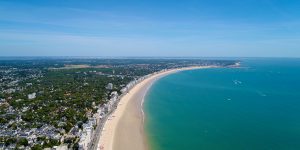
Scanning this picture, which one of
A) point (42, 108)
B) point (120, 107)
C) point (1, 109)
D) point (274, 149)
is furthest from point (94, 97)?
point (274, 149)

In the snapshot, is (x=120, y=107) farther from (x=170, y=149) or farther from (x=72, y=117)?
(x=170, y=149)

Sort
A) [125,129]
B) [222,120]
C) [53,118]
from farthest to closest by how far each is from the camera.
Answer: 1. [222,120]
2. [53,118]
3. [125,129]

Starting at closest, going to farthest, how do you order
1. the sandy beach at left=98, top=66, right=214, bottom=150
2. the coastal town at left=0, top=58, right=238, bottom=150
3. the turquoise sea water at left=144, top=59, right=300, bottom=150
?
1. the coastal town at left=0, top=58, right=238, bottom=150
2. the sandy beach at left=98, top=66, right=214, bottom=150
3. the turquoise sea water at left=144, top=59, right=300, bottom=150

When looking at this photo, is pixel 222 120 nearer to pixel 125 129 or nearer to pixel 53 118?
pixel 125 129

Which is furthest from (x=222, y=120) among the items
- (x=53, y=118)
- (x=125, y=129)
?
(x=53, y=118)

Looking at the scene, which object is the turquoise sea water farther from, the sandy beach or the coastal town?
the coastal town

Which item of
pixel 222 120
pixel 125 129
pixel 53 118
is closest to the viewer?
pixel 125 129

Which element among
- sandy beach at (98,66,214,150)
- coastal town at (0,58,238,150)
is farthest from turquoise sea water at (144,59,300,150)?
coastal town at (0,58,238,150)

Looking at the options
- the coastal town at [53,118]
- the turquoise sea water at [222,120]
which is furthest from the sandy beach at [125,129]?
the turquoise sea water at [222,120]

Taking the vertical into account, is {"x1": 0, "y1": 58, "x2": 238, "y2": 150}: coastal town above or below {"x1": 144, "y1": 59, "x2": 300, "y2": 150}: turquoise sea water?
above

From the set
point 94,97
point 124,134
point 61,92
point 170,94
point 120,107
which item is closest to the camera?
point 124,134

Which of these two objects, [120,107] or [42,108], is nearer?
[42,108]
